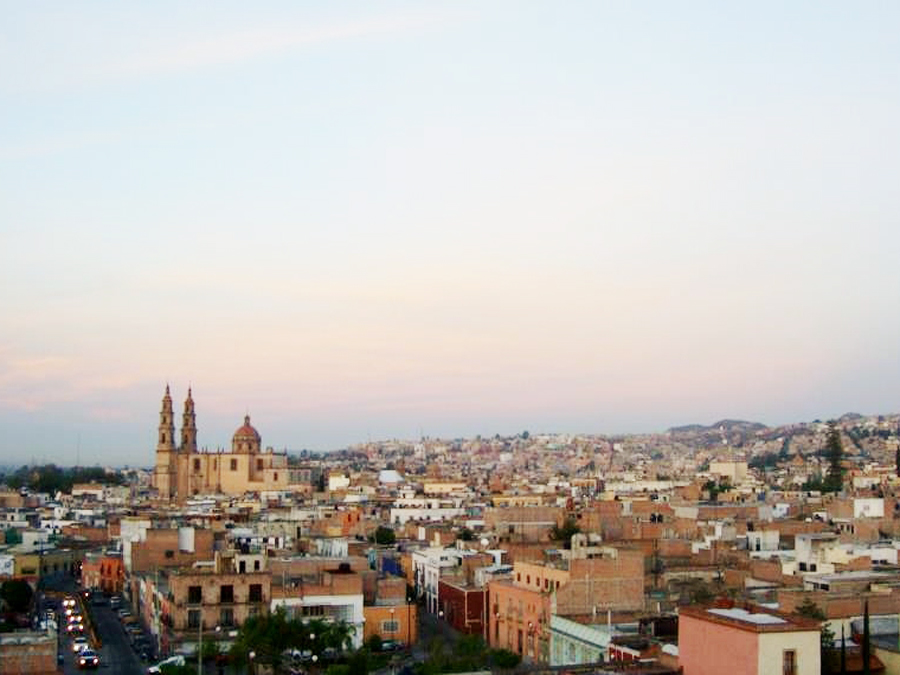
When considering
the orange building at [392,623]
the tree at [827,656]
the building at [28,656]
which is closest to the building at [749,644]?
the tree at [827,656]

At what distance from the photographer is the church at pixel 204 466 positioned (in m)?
121

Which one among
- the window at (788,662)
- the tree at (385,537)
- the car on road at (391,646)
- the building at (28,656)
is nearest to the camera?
the window at (788,662)

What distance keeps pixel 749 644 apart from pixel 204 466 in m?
107

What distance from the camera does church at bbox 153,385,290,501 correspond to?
120750mm

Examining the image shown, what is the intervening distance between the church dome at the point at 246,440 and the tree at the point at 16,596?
7666 cm

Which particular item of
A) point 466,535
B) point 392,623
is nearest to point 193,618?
point 392,623

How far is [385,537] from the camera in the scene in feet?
213

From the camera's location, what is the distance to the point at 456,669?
29438 millimetres

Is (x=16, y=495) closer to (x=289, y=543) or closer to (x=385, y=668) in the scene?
(x=289, y=543)

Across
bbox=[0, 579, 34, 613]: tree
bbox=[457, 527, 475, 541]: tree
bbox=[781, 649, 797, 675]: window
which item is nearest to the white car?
bbox=[0, 579, 34, 613]: tree

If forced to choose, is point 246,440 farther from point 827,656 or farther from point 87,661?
point 827,656

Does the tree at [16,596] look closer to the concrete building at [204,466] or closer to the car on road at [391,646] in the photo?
Result: the car on road at [391,646]

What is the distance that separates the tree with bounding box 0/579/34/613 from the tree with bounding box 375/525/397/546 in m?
17.4

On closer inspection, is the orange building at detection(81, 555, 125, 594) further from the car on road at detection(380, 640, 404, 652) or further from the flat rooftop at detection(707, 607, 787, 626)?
the flat rooftop at detection(707, 607, 787, 626)
